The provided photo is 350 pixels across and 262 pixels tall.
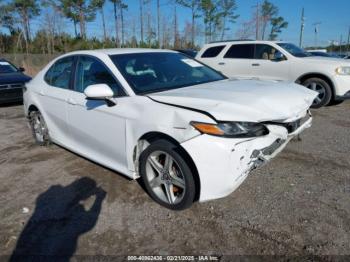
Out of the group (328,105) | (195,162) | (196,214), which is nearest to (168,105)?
(195,162)

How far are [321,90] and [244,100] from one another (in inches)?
219

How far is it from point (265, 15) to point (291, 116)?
29700 mm

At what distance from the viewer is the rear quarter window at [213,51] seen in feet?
30.0

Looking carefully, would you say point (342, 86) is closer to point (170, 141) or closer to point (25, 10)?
point (170, 141)

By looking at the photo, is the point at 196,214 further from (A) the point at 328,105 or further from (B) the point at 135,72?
(A) the point at 328,105

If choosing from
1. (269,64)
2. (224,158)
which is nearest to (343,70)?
(269,64)

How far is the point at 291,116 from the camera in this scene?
288 centimetres

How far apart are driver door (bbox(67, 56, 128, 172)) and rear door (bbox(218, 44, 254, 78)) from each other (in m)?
5.59

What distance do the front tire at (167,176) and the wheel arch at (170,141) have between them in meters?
0.03

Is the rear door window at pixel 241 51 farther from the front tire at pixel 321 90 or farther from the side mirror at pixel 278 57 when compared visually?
the front tire at pixel 321 90

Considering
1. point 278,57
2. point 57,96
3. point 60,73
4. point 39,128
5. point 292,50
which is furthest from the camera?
point 292,50

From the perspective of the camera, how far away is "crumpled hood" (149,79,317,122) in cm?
263

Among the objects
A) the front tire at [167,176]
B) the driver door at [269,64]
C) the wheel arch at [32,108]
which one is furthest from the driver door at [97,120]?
the driver door at [269,64]

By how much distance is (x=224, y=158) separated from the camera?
2.51 m
